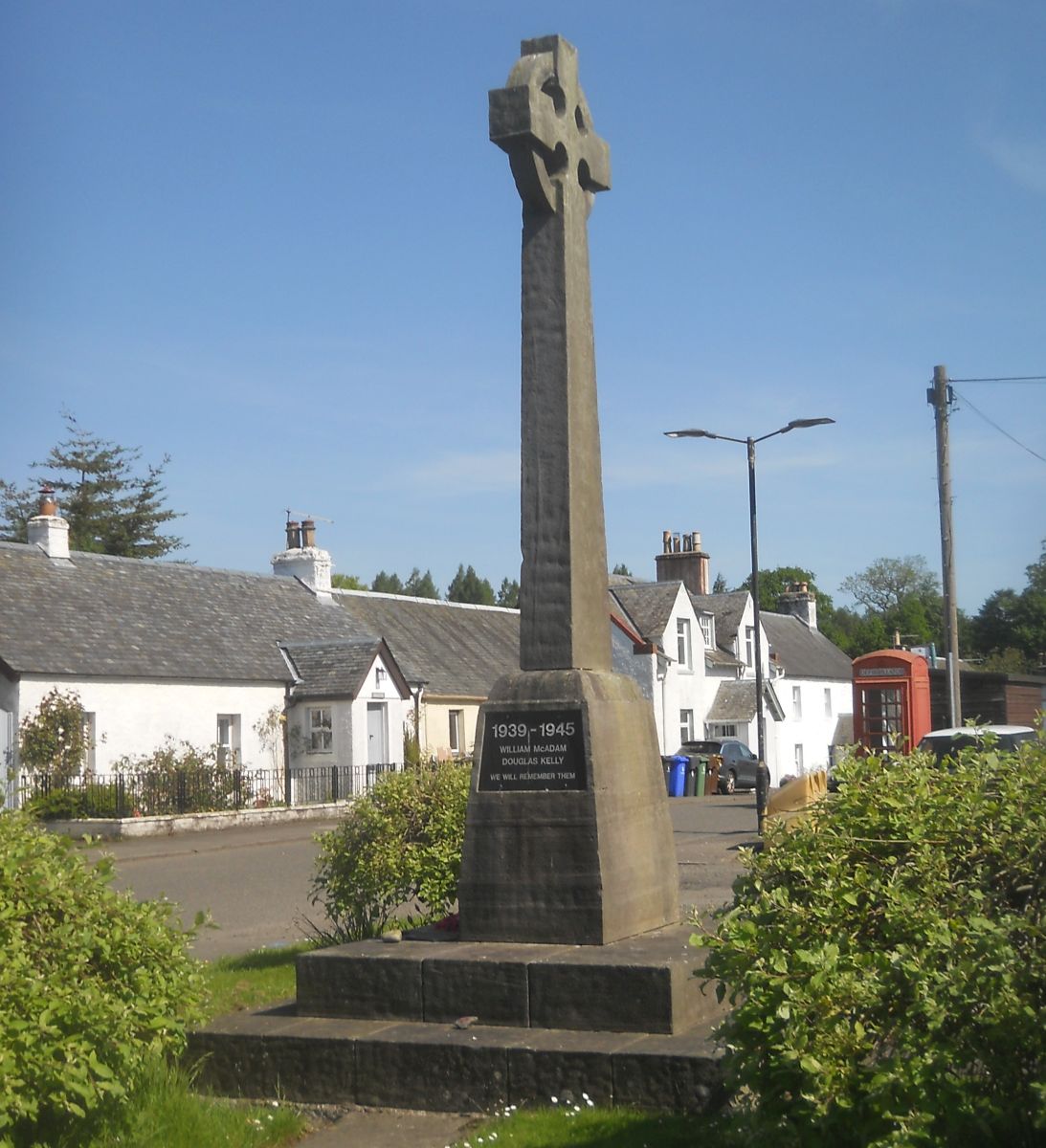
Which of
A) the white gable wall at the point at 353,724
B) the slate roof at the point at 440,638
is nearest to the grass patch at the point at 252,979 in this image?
the white gable wall at the point at 353,724

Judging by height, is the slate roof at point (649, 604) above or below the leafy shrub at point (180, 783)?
above

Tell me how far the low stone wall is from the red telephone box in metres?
14.1

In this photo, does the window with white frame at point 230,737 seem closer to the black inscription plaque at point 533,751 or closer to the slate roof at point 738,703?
the slate roof at point 738,703

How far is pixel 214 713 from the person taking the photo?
35000mm

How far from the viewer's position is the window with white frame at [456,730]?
4341 cm

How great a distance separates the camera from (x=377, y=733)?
3784cm

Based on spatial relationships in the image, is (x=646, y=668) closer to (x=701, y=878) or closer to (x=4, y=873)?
(x=701, y=878)

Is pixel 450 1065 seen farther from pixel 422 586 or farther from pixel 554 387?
pixel 422 586

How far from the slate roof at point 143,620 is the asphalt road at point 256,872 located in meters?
5.75

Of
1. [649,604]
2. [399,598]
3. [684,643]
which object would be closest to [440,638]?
[399,598]

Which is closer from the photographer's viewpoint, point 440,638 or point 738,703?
point 440,638

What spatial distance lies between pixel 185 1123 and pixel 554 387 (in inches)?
193

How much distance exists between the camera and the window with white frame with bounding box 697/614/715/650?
5569 cm

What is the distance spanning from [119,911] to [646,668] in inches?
1759
